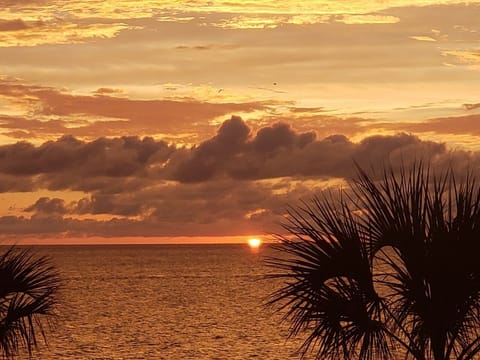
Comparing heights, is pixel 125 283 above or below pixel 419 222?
above

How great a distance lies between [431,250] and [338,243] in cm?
125

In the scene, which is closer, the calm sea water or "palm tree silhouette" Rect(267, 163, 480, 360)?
"palm tree silhouette" Rect(267, 163, 480, 360)

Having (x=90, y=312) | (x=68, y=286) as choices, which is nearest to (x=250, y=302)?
(x=90, y=312)

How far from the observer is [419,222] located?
11.9 m

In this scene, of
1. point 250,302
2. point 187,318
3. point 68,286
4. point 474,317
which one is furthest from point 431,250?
point 68,286

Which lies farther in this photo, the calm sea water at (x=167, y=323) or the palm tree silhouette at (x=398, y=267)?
Answer: the calm sea water at (x=167, y=323)

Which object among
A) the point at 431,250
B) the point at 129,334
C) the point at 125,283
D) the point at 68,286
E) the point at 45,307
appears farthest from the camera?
the point at 125,283

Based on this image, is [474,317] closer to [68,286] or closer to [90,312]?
[90,312]

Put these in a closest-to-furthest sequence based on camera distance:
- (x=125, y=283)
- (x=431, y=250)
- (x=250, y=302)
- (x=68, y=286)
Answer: (x=431, y=250), (x=250, y=302), (x=68, y=286), (x=125, y=283)

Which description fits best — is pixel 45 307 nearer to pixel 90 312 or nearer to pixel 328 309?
pixel 328 309

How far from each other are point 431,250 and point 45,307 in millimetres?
5786

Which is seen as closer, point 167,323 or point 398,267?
point 398,267

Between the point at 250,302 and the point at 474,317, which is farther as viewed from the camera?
the point at 250,302

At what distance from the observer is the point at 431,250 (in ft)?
37.8
